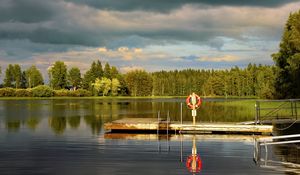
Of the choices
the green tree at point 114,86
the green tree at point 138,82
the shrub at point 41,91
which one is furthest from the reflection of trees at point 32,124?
the green tree at point 138,82

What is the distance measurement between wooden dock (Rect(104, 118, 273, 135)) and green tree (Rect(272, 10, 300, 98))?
93.5 ft

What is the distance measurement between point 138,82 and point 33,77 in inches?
1839

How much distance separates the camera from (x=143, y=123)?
108ft

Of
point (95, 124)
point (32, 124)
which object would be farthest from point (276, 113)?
point (32, 124)

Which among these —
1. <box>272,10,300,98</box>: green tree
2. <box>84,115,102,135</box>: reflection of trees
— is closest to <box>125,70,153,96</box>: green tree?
<box>272,10,300,98</box>: green tree

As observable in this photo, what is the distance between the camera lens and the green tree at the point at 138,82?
18386 centimetres

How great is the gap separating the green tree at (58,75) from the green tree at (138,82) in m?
28.5

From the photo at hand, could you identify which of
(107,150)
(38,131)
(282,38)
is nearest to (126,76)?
(282,38)

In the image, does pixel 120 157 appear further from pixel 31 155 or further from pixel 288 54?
pixel 288 54

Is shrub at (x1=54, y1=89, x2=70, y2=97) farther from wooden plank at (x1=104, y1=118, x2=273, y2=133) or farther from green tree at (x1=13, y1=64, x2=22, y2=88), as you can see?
wooden plank at (x1=104, y1=118, x2=273, y2=133)

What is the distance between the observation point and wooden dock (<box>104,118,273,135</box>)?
102ft

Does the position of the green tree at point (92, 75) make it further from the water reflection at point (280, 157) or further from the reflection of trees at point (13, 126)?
the water reflection at point (280, 157)

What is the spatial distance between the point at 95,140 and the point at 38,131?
8.59m

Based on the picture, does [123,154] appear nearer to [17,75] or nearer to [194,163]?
[194,163]
